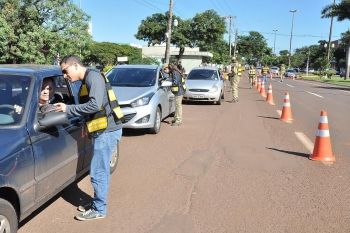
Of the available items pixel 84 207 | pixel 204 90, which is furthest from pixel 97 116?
pixel 204 90

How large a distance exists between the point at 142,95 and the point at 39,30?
10.2 metres

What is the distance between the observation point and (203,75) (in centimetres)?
2012

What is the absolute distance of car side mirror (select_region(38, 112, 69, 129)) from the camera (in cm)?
461

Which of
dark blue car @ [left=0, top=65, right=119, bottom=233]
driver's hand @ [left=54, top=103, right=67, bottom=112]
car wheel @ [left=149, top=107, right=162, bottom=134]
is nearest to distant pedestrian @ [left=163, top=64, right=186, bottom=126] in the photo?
car wheel @ [left=149, top=107, right=162, bottom=134]

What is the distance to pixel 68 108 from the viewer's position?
4.84 metres

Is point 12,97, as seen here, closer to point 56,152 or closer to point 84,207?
point 56,152

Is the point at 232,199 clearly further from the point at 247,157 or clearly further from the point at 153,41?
the point at 153,41

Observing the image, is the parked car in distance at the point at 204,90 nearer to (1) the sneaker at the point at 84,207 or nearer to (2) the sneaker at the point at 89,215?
(1) the sneaker at the point at 84,207

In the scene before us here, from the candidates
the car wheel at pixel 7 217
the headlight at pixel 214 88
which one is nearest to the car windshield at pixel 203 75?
the headlight at pixel 214 88

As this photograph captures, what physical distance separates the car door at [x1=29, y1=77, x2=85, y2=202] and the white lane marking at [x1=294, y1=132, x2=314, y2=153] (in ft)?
17.3

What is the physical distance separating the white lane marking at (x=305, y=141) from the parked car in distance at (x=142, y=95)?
10.4ft

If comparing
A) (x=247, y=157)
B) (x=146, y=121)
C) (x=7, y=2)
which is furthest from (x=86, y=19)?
(x=247, y=157)

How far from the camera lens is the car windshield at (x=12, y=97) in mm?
4629

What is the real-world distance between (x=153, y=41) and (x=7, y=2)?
160 feet
